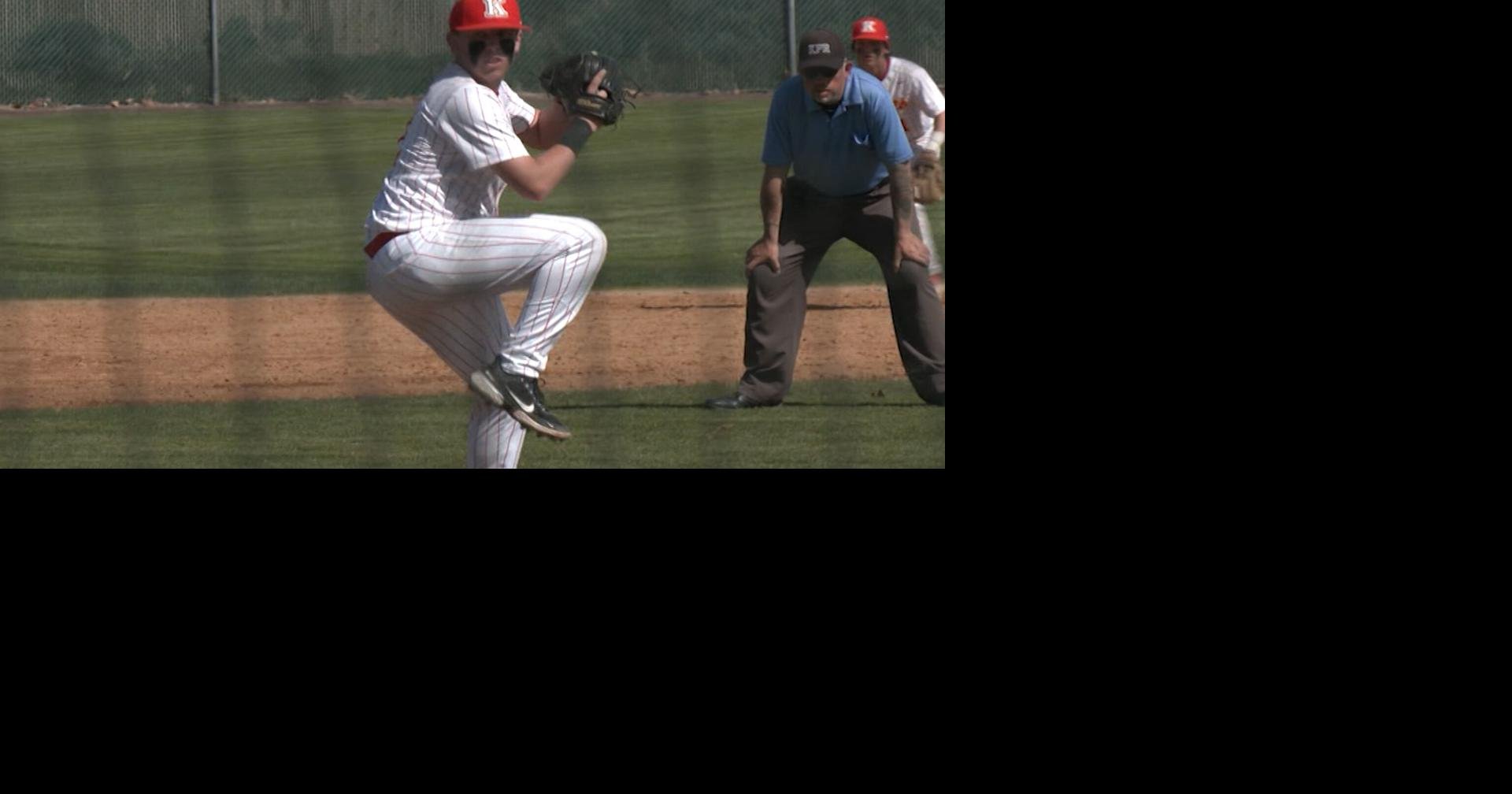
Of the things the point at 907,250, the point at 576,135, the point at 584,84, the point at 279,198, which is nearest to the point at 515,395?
the point at 576,135

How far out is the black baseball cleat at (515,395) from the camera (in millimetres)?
4137

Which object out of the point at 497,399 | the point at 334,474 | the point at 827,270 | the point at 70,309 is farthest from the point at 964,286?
the point at 827,270

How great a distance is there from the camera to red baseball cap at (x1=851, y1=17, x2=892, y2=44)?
291 inches

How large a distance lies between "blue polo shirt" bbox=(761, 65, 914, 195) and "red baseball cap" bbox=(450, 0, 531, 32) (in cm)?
150

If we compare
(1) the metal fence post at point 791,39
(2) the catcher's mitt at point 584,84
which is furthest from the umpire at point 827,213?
(2) the catcher's mitt at point 584,84

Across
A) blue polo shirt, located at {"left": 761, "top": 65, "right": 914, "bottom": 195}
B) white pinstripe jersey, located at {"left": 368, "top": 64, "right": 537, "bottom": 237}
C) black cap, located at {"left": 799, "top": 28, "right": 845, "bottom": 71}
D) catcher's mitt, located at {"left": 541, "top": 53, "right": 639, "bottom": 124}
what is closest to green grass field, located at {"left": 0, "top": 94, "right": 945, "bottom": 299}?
blue polo shirt, located at {"left": 761, "top": 65, "right": 914, "bottom": 195}

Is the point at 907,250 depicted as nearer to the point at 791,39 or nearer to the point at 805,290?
the point at 805,290

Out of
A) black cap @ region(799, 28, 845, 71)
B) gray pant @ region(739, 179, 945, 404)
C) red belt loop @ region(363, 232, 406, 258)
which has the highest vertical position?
black cap @ region(799, 28, 845, 71)

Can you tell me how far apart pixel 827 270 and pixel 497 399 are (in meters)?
6.80

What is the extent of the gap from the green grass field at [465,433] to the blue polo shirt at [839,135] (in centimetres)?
74

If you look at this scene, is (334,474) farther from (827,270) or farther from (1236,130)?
(827,270)

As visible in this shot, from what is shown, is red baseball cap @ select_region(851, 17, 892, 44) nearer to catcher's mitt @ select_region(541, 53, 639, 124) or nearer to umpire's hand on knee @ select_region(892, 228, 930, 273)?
umpire's hand on knee @ select_region(892, 228, 930, 273)

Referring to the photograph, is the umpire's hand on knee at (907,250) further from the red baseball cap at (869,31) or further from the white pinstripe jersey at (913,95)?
the white pinstripe jersey at (913,95)

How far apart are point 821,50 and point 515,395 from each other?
71.6 inches
